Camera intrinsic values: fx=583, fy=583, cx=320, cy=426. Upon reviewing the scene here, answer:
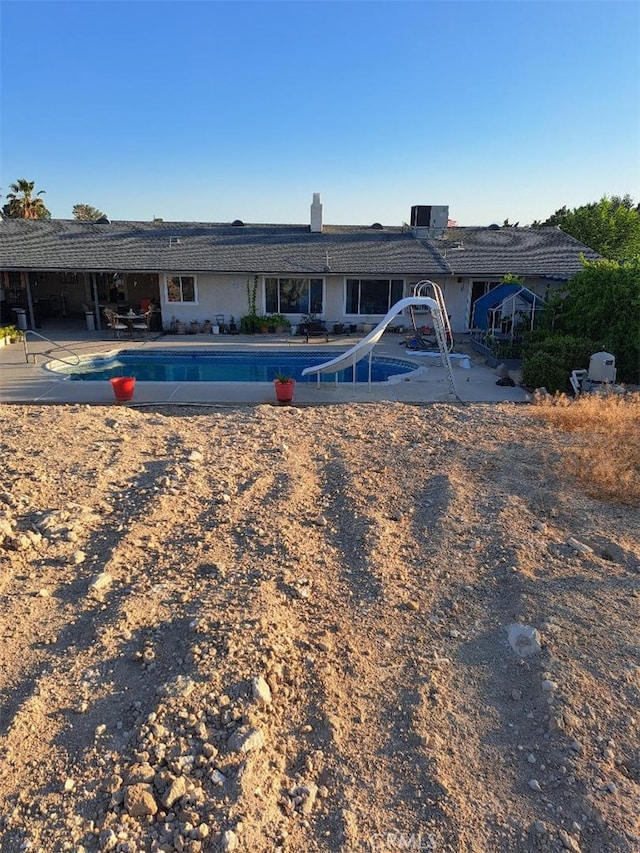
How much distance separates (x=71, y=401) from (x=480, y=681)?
1064cm

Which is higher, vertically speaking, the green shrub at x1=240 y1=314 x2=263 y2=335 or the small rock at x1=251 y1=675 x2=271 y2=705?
the green shrub at x1=240 y1=314 x2=263 y2=335

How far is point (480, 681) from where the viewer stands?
378 centimetres

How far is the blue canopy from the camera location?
17.4 meters

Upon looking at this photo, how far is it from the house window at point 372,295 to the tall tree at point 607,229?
509 inches

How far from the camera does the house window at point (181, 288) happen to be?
2178cm

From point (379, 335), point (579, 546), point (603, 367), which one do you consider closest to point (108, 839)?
point (579, 546)

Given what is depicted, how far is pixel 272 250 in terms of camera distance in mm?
23156

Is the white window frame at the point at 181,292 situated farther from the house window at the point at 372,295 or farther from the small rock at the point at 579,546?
the small rock at the point at 579,546

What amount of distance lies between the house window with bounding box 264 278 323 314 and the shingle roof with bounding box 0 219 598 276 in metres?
0.62

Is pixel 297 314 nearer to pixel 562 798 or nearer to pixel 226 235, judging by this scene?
pixel 226 235

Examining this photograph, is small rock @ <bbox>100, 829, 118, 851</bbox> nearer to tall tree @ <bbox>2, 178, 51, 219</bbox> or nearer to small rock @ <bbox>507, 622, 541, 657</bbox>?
small rock @ <bbox>507, 622, 541, 657</bbox>

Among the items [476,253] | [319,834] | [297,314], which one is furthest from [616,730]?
[476,253]

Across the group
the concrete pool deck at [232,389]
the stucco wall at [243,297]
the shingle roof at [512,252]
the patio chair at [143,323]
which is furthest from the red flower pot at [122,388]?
the shingle roof at [512,252]

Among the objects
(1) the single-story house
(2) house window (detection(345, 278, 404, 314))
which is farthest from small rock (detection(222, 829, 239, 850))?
(2) house window (detection(345, 278, 404, 314))
